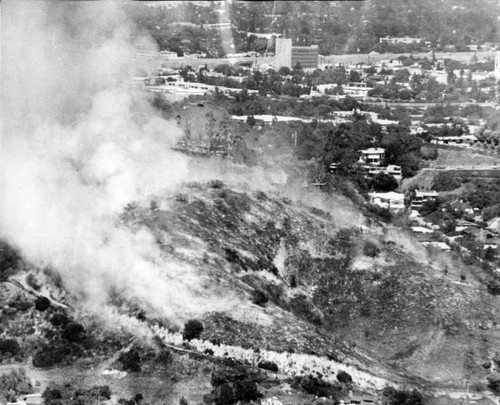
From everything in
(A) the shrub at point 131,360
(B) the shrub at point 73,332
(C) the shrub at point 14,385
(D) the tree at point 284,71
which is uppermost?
(D) the tree at point 284,71

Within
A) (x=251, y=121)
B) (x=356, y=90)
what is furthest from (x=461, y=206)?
(x=356, y=90)

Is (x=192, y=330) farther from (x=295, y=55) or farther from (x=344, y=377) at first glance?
(x=295, y=55)

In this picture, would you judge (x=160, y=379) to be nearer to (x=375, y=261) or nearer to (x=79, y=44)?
(x=375, y=261)

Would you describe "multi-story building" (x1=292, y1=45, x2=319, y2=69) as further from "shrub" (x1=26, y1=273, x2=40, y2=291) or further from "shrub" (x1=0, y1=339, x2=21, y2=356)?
"shrub" (x1=0, y1=339, x2=21, y2=356)

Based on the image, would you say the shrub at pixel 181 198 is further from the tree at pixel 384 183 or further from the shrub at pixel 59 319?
the tree at pixel 384 183

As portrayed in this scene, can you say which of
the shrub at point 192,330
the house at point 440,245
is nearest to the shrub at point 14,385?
the shrub at point 192,330

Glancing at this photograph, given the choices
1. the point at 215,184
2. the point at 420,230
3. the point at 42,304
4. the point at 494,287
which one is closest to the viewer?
the point at 42,304
